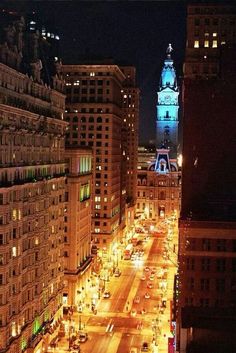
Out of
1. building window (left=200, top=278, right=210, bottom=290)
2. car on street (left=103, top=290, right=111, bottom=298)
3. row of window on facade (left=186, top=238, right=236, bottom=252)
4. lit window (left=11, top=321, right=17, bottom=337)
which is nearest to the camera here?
lit window (left=11, top=321, right=17, bottom=337)

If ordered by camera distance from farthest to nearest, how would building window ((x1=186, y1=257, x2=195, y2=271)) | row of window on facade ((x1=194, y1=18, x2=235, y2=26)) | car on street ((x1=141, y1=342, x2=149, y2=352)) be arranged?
row of window on facade ((x1=194, y1=18, x2=235, y2=26)) → car on street ((x1=141, y1=342, x2=149, y2=352)) → building window ((x1=186, y1=257, x2=195, y2=271))

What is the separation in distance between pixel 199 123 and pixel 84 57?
57.5 meters

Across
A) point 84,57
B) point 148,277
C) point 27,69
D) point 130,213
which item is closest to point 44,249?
point 27,69

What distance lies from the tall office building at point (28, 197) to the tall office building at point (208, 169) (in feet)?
57.4

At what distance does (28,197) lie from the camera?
234ft

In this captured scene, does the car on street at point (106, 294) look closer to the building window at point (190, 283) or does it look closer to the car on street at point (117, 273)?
the car on street at point (117, 273)

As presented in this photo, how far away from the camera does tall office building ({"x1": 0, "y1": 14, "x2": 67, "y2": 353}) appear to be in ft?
209

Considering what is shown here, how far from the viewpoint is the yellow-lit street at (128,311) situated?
261 feet

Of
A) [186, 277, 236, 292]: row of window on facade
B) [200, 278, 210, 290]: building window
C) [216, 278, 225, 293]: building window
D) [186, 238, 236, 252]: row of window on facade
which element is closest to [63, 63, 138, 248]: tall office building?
[186, 238, 236, 252]: row of window on facade

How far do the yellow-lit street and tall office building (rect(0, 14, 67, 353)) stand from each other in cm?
526

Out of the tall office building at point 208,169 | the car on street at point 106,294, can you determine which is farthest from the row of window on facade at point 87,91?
the tall office building at point 208,169

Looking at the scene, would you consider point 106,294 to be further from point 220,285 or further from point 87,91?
point 87,91

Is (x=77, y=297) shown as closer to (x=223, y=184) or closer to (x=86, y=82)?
(x=223, y=184)

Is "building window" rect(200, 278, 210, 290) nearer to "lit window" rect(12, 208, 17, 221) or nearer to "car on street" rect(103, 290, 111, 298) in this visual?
"lit window" rect(12, 208, 17, 221)
